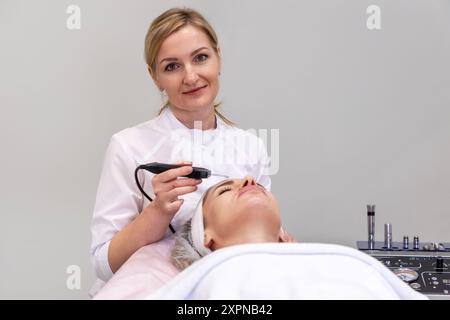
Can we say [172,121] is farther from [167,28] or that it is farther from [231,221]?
[231,221]

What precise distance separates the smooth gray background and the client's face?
842 mm

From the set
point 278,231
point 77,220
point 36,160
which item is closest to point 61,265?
point 77,220

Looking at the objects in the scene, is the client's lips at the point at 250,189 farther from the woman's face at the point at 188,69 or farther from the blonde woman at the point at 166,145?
the woman's face at the point at 188,69

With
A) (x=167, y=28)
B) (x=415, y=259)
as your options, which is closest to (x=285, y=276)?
(x=167, y=28)

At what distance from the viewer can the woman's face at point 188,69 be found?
5.65 feet

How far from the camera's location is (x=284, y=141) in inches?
92.2

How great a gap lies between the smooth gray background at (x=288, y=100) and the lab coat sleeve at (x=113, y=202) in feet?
2.11

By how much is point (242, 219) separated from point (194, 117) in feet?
1.41

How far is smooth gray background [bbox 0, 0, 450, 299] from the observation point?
2301 millimetres

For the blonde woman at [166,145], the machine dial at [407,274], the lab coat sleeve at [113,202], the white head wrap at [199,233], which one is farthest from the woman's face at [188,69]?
the machine dial at [407,274]

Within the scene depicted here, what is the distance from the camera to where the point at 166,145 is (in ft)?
5.91

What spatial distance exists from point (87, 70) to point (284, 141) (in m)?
0.74
